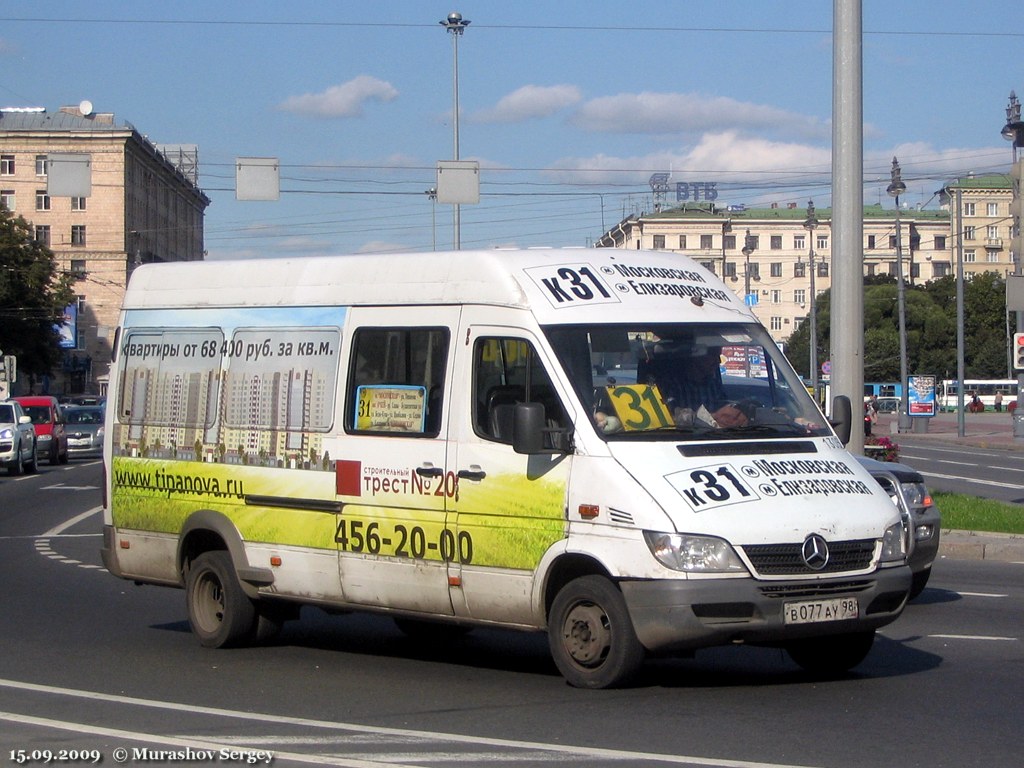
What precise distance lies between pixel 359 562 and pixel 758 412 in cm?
259

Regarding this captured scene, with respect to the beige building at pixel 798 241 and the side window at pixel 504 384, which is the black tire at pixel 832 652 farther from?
the beige building at pixel 798 241

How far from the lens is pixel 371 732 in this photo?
23.9 feet

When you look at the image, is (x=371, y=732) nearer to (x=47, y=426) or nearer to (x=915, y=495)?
(x=915, y=495)

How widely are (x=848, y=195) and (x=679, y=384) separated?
904 centimetres

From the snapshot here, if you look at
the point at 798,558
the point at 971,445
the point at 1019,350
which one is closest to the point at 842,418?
the point at 798,558

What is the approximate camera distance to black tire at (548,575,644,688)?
7.94m

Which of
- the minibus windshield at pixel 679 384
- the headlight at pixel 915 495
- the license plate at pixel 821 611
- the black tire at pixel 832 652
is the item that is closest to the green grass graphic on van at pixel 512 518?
the minibus windshield at pixel 679 384

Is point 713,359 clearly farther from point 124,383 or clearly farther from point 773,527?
point 124,383

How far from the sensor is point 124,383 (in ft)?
37.1

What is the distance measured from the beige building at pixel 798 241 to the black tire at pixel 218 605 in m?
73.7

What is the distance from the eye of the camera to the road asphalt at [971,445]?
1600 centimetres

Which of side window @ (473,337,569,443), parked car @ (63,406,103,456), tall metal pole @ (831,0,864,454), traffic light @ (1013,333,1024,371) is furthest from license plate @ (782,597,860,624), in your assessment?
parked car @ (63,406,103,456)

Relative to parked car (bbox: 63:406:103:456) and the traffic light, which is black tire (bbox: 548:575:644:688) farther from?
parked car (bbox: 63:406:103:456)

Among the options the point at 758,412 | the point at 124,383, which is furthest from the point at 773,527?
the point at 124,383
